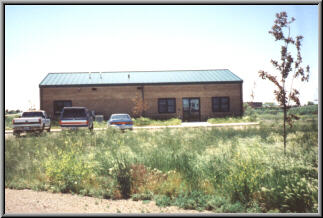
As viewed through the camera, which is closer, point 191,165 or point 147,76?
point 191,165

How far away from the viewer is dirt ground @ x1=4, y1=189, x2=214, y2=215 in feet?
13.5

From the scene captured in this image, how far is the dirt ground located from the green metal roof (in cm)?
2311

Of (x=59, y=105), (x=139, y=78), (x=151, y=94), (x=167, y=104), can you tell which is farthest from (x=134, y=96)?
(x=59, y=105)

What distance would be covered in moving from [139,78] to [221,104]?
9.83m

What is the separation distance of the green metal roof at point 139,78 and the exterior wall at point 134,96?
0.56m

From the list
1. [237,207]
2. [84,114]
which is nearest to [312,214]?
[237,207]

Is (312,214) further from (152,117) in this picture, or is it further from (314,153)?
(152,117)

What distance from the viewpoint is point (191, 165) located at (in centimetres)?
566

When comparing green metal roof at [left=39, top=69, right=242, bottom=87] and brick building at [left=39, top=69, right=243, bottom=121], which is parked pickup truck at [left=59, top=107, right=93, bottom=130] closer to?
brick building at [left=39, top=69, right=243, bottom=121]

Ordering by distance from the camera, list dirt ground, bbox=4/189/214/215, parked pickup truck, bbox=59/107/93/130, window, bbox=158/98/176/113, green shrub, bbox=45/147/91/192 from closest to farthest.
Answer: dirt ground, bbox=4/189/214/215 < green shrub, bbox=45/147/91/192 < parked pickup truck, bbox=59/107/93/130 < window, bbox=158/98/176/113

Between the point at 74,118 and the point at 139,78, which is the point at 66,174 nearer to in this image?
the point at 74,118

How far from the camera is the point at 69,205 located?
14.3ft

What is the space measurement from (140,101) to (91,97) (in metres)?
5.38

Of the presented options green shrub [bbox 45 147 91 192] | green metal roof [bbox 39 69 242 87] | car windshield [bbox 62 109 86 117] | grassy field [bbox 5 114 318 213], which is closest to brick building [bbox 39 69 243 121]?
green metal roof [bbox 39 69 242 87]
